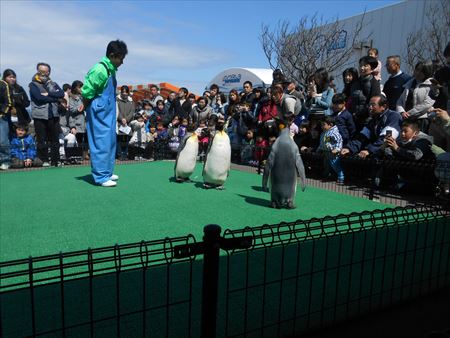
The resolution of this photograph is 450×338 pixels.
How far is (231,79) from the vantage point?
823 inches

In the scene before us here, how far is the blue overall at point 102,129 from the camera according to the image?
5.80 m

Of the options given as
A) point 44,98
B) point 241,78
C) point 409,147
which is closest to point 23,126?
point 44,98

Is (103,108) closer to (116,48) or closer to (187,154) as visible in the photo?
(116,48)

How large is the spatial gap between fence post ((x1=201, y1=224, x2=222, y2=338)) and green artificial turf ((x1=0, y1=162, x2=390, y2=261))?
193cm

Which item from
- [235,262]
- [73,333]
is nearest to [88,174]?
[235,262]

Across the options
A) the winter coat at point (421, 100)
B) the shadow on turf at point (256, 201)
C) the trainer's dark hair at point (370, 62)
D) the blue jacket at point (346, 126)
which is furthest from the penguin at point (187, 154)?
the winter coat at point (421, 100)

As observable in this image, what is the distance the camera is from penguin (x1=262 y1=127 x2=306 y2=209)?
190 inches

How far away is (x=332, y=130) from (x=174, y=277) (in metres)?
5.17

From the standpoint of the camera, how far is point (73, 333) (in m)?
2.00

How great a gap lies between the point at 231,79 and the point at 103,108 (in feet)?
51.7

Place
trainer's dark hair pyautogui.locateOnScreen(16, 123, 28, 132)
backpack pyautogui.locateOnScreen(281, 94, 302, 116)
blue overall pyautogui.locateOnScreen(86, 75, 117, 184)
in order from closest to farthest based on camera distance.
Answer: blue overall pyautogui.locateOnScreen(86, 75, 117, 184), backpack pyautogui.locateOnScreen(281, 94, 302, 116), trainer's dark hair pyautogui.locateOnScreen(16, 123, 28, 132)

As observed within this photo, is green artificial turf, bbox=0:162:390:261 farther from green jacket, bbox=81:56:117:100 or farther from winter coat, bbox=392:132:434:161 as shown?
green jacket, bbox=81:56:117:100

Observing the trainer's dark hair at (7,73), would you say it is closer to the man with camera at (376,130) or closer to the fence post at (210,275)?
the man with camera at (376,130)

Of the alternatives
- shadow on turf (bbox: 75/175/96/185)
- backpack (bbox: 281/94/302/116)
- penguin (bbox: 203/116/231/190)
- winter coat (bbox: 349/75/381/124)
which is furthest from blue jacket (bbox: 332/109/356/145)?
shadow on turf (bbox: 75/175/96/185)
